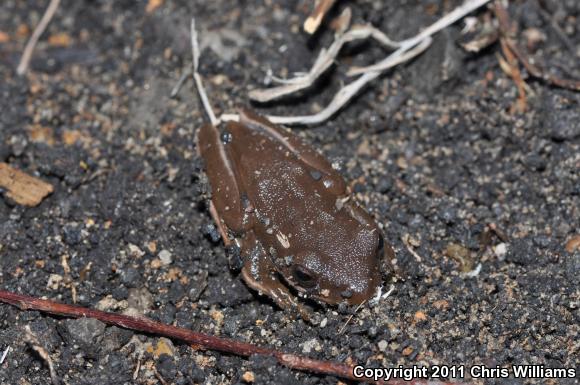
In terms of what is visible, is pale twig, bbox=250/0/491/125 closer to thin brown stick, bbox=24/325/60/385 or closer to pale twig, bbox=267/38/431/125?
pale twig, bbox=267/38/431/125

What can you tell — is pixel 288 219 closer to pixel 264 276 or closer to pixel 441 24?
pixel 264 276

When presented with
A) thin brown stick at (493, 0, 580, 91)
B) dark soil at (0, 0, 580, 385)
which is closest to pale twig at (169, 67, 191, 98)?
dark soil at (0, 0, 580, 385)

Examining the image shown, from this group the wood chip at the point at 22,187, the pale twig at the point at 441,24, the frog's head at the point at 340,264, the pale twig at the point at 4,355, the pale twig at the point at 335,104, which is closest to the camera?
the frog's head at the point at 340,264

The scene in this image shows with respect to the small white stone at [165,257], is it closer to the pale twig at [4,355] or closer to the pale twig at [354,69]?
the pale twig at [4,355]

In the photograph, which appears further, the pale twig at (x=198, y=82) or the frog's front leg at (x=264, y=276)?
the pale twig at (x=198, y=82)

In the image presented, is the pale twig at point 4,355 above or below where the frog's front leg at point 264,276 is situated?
below

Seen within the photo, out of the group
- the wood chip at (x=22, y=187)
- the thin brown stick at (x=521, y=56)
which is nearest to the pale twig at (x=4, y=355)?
the wood chip at (x=22, y=187)

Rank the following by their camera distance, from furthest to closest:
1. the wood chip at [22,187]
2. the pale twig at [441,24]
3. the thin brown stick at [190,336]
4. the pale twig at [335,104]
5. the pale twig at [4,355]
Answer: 1. the pale twig at [441,24]
2. the pale twig at [335,104]
3. the wood chip at [22,187]
4. the pale twig at [4,355]
5. the thin brown stick at [190,336]
